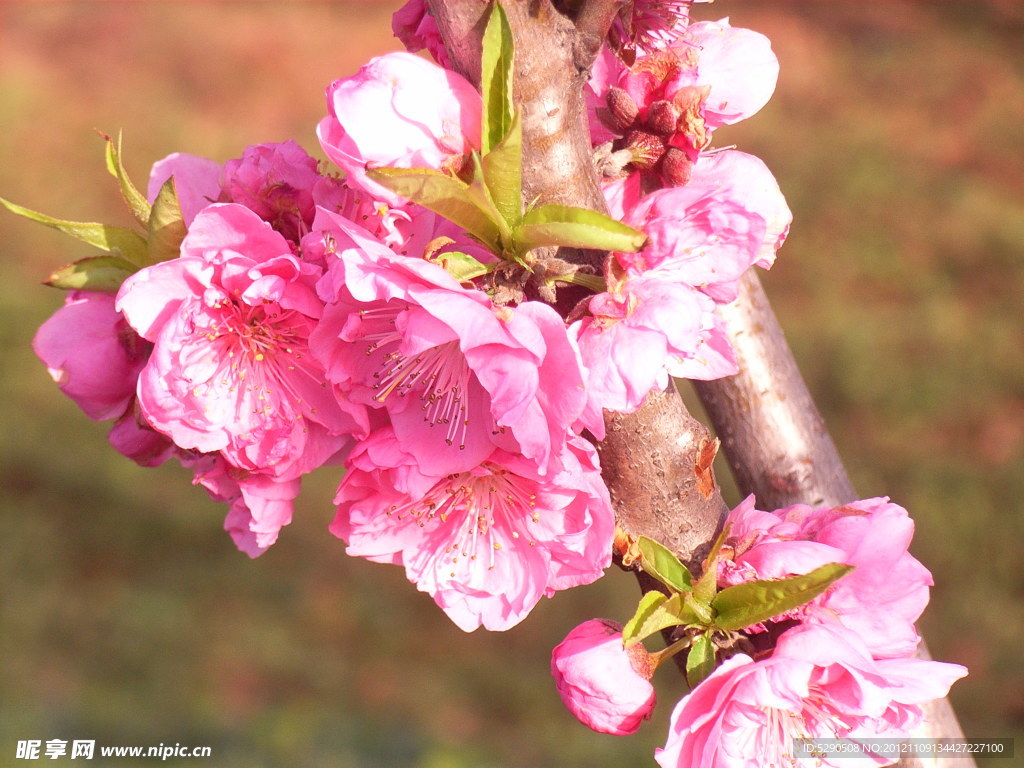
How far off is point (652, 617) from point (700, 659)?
0.05 metres

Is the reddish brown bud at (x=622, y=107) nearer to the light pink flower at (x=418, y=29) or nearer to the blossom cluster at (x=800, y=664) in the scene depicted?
the light pink flower at (x=418, y=29)

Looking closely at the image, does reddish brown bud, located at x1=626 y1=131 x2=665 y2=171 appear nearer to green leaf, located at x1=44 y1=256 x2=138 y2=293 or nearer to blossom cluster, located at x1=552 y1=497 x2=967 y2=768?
Answer: blossom cluster, located at x1=552 y1=497 x2=967 y2=768

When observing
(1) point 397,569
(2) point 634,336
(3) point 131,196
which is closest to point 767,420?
(2) point 634,336

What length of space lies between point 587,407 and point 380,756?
2.06 metres

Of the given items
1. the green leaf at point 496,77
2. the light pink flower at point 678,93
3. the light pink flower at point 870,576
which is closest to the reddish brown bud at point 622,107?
the light pink flower at point 678,93

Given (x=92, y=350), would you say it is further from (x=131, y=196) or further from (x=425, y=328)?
(x=425, y=328)

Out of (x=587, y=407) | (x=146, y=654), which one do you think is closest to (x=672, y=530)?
(x=587, y=407)

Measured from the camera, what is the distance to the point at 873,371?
3475 millimetres

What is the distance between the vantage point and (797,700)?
2.16 ft

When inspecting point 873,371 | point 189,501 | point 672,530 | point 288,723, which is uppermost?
point 672,530

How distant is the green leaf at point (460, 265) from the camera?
2.12 ft

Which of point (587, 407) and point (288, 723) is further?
point (288, 723)

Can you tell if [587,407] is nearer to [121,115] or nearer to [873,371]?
[873,371]

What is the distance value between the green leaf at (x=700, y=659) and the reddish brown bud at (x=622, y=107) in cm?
40
